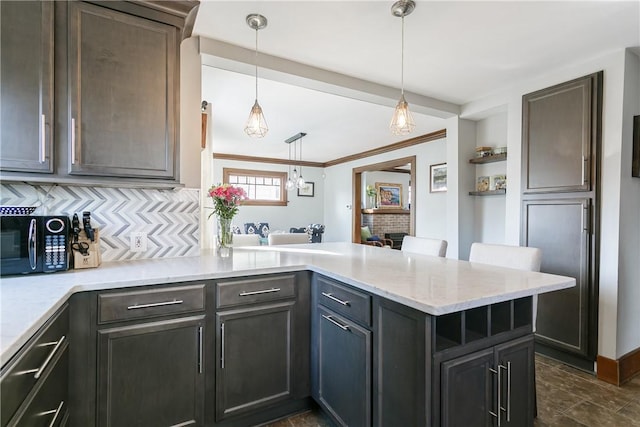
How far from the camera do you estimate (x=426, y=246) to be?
2.47m

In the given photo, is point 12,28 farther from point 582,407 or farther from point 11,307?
point 582,407

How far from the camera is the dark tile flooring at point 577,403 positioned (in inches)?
73.4

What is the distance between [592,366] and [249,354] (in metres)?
2.64

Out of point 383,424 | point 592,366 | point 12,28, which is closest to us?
point 383,424

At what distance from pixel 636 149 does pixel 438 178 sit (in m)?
2.61

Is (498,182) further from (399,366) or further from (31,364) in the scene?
(31,364)

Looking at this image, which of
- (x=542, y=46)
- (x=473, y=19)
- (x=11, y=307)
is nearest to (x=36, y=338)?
(x=11, y=307)

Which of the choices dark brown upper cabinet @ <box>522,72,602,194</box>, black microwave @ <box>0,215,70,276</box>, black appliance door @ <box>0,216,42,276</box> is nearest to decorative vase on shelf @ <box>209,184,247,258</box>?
black microwave @ <box>0,215,70,276</box>

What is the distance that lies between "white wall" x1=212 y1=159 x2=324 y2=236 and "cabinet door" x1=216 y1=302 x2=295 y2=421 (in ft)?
18.8

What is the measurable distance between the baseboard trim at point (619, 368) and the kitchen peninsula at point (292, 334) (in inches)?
60.3

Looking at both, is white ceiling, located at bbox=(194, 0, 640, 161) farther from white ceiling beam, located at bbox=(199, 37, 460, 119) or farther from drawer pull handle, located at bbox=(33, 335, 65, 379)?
drawer pull handle, located at bbox=(33, 335, 65, 379)

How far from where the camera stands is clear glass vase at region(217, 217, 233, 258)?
2.25 meters

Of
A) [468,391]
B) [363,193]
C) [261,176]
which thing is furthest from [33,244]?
[363,193]

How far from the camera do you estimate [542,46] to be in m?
2.28
